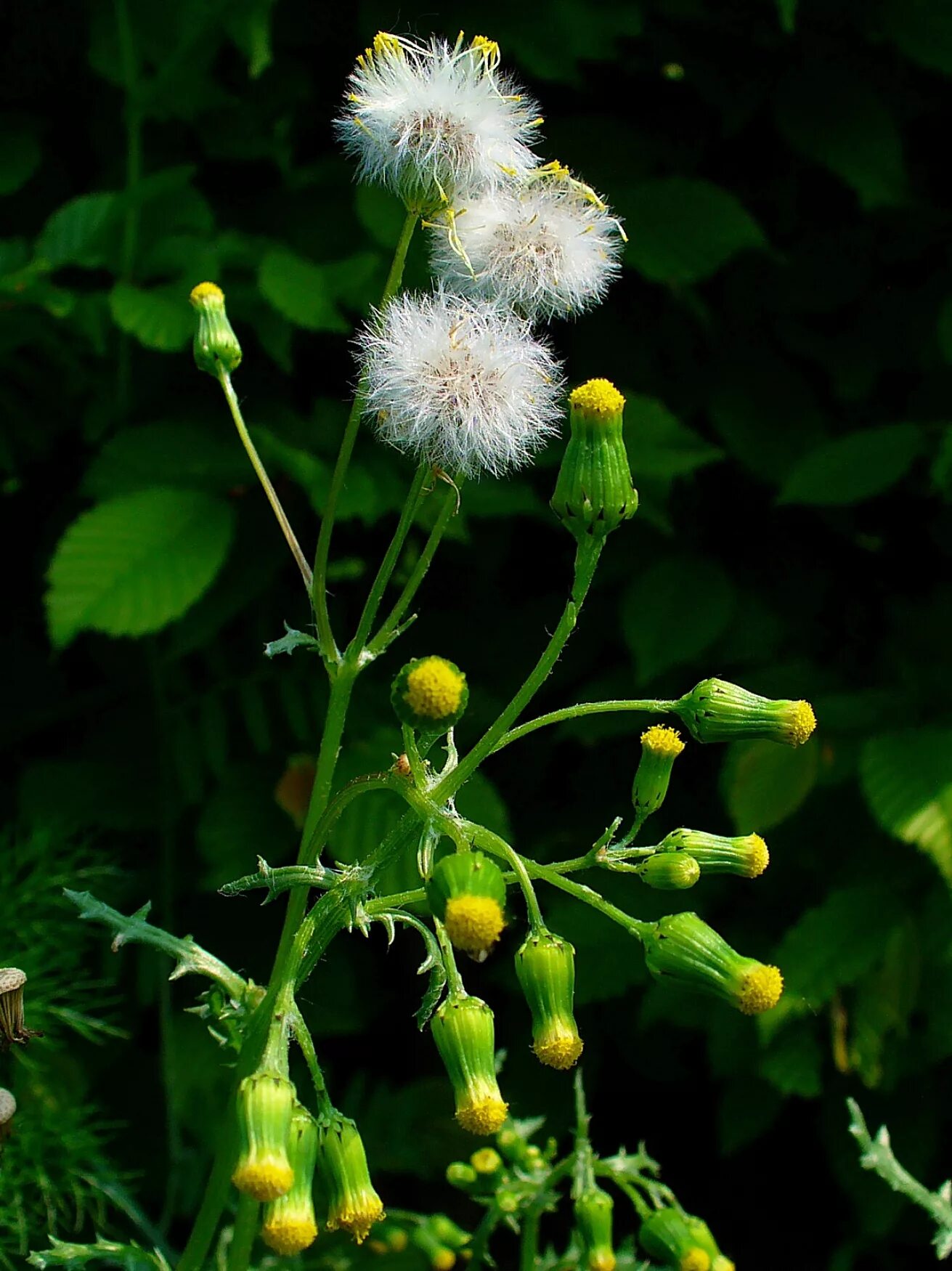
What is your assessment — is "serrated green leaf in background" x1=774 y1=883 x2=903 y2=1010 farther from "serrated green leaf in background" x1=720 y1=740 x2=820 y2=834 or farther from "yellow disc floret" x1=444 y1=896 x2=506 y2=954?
"yellow disc floret" x1=444 y1=896 x2=506 y2=954

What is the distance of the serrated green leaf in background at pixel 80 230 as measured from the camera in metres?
2.26

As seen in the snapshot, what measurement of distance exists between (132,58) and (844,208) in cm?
141

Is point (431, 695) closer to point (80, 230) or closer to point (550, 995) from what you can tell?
point (550, 995)

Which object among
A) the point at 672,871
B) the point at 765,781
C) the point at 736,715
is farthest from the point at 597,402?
the point at 765,781

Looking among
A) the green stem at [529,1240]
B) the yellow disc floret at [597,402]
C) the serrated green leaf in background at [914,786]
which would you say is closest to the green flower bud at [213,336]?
the yellow disc floret at [597,402]

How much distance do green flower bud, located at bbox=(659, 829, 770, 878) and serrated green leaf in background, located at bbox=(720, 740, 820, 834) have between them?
3.06 ft

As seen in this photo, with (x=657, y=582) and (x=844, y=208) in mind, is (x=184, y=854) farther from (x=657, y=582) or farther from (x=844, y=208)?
(x=844, y=208)

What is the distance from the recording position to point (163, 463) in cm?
233

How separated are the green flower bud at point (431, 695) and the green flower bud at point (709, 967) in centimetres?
31

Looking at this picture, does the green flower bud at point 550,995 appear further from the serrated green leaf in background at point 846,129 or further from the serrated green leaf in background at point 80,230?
the serrated green leaf in background at point 846,129

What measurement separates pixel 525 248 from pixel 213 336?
0.39m

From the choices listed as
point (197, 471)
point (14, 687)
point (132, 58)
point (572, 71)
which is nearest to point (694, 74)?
point (572, 71)

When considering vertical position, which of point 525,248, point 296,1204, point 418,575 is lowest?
point 296,1204

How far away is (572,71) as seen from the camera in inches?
92.0
